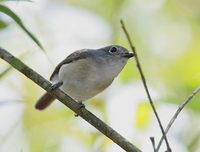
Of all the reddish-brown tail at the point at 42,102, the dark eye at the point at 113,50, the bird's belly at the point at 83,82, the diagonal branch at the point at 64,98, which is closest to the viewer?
the diagonal branch at the point at 64,98

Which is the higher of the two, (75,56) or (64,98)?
(64,98)

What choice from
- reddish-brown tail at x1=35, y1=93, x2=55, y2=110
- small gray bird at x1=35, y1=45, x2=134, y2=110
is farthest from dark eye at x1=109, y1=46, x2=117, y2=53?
reddish-brown tail at x1=35, y1=93, x2=55, y2=110

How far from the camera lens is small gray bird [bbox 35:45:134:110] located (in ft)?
13.5

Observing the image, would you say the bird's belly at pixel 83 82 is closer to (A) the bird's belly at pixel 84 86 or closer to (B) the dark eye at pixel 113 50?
(A) the bird's belly at pixel 84 86

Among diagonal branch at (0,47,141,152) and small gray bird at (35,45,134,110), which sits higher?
diagonal branch at (0,47,141,152)

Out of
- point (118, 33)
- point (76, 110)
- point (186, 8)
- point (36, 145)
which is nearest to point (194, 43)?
point (186, 8)

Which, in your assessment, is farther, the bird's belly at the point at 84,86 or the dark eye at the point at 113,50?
the dark eye at the point at 113,50

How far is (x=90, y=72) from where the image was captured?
163 inches

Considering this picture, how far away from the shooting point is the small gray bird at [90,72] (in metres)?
4.10

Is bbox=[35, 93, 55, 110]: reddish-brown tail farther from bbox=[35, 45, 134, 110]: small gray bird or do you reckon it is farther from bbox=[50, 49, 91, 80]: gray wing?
bbox=[35, 45, 134, 110]: small gray bird

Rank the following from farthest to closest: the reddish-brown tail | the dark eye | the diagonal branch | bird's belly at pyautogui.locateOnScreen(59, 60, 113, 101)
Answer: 1. the reddish-brown tail
2. the dark eye
3. bird's belly at pyautogui.locateOnScreen(59, 60, 113, 101)
4. the diagonal branch

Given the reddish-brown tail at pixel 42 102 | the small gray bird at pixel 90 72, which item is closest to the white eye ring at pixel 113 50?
the small gray bird at pixel 90 72

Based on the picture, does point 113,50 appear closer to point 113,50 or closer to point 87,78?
point 113,50

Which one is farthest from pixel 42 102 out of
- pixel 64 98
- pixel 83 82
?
pixel 64 98
